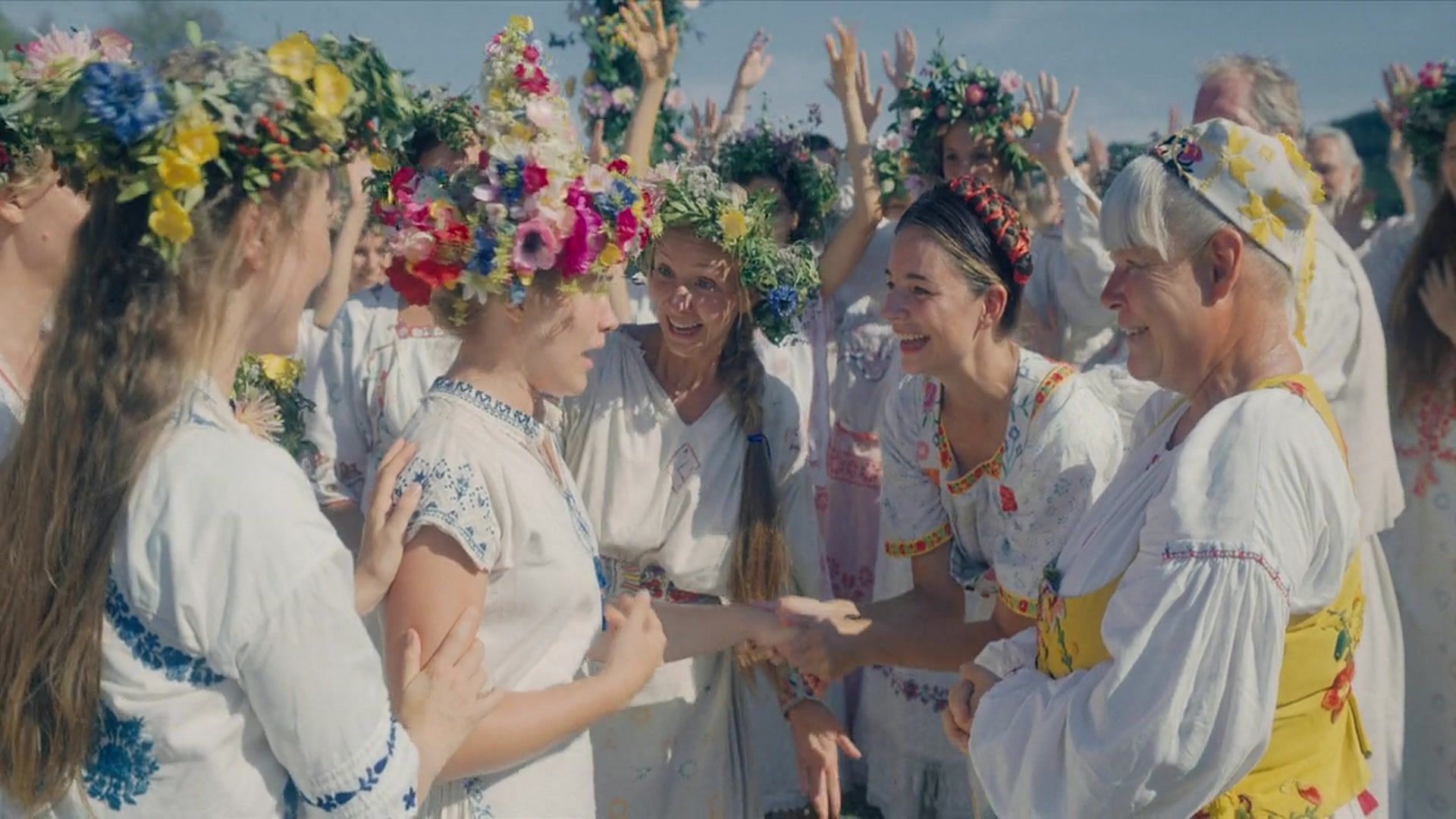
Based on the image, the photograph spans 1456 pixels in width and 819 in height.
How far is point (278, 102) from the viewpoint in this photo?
6.16 feet

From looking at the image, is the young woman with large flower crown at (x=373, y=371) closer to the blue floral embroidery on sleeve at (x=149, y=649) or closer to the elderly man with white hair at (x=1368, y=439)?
the blue floral embroidery on sleeve at (x=149, y=649)

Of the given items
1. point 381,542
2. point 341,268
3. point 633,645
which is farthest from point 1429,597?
point 341,268

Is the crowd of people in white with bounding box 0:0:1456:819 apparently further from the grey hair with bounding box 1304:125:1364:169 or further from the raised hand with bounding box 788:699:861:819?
the grey hair with bounding box 1304:125:1364:169

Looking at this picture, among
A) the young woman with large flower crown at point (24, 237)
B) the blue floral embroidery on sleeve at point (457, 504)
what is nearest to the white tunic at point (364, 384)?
the young woman with large flower crown at point (24, 237)

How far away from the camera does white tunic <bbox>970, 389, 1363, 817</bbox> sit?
7.05 ft

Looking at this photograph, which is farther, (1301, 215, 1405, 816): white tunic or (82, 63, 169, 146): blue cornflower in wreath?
(1301, 215, 1405, 816): white tunic

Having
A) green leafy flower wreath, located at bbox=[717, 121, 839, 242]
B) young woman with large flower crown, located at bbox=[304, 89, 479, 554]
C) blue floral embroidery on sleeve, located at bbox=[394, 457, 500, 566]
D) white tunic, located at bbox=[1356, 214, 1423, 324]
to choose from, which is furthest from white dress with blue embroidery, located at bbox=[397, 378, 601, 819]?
white tunic, located at bbox=[1356, 214, 1423, 324]

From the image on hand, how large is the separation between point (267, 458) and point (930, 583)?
2461 millimetres

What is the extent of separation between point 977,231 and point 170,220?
7.80 feet

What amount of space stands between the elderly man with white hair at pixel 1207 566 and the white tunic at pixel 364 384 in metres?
2.59

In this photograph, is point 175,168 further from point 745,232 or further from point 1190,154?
point 745,232

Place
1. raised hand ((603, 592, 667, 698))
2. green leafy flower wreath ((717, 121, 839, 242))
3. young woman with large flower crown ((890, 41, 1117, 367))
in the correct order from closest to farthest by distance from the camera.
→ 1. raised hand ((603, 592, 667, 698))
2. green leafy flower wreath ((717, 121, 839, 242))
3. young woman with large flower crown ((890, 41, 1117, 367))

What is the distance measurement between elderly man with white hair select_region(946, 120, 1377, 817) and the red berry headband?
106 cm

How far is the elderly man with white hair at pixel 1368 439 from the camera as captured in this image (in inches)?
149
